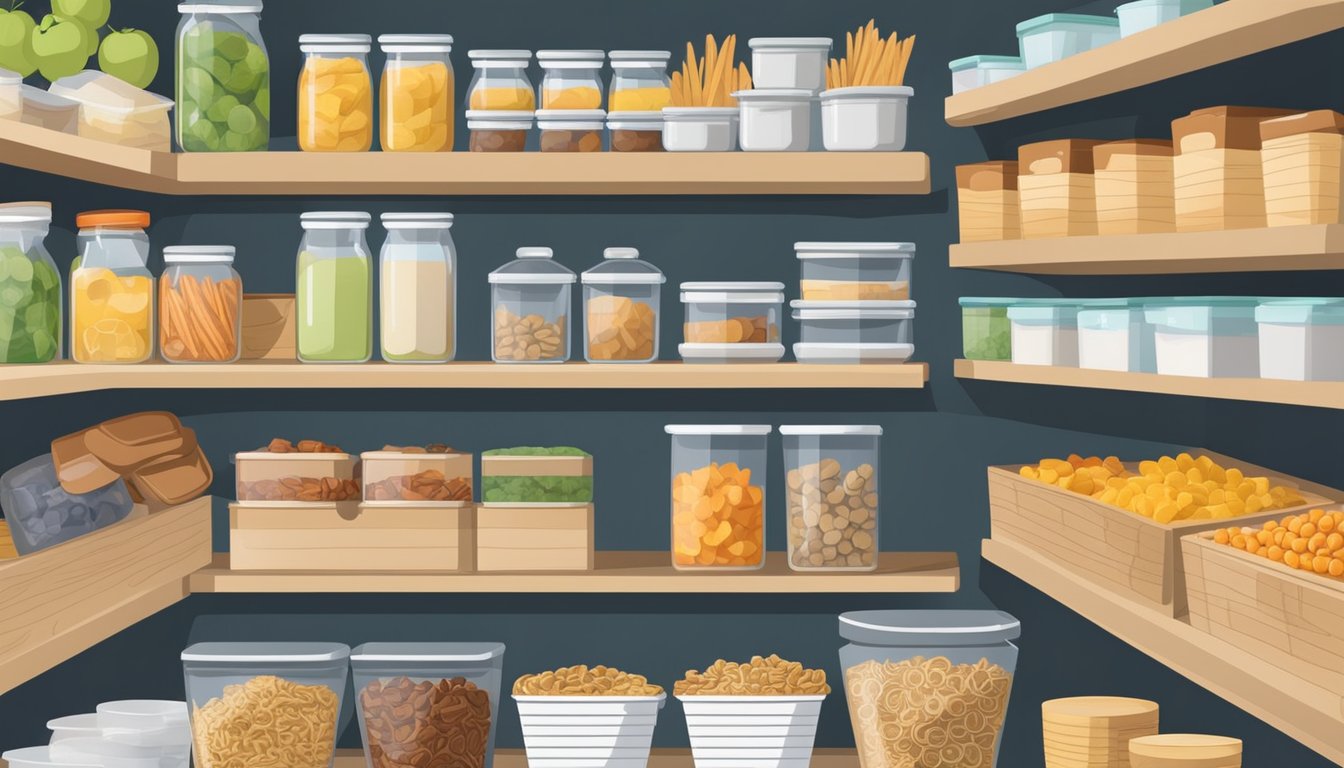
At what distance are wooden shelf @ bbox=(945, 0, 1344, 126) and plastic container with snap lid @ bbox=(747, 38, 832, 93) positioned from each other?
286mm

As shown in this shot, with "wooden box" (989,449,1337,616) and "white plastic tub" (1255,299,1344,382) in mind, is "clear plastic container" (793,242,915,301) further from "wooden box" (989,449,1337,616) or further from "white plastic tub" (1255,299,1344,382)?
"white plastic tub" (1255,299,1344,382)

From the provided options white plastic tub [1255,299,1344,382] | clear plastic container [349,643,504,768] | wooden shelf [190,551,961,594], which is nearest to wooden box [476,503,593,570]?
wooden shelf [190,551,961,594]

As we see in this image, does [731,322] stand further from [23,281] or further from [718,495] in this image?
[23,281]

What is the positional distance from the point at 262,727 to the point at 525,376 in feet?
2.72

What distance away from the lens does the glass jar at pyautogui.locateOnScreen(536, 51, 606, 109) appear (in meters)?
2.72

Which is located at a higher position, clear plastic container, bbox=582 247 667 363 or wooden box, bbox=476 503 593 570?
clear plastic container, bbox=582 247 667 363

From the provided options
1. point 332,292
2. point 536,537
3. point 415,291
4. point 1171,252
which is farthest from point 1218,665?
point 332,292

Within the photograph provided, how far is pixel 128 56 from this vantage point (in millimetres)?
2814

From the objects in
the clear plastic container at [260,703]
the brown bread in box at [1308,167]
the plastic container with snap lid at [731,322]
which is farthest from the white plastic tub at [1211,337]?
the clear plastic container at [260,703]

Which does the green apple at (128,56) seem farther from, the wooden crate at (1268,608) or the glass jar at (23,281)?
the wooden crate at (1268,608)

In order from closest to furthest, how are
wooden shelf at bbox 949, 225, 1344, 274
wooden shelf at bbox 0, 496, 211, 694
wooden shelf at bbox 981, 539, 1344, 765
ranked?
wooden shelf at bbox 981, 539, 1344, 765
wooden shelf at bbox 949, 225, 1344, 274
wooden shelf at bbox 0, 496, 211, 694

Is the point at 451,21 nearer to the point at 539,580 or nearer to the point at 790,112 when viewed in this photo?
the point at 790,112

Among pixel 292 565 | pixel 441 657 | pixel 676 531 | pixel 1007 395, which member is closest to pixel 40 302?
pixel 292 565

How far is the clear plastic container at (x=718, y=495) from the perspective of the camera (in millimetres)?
2719
